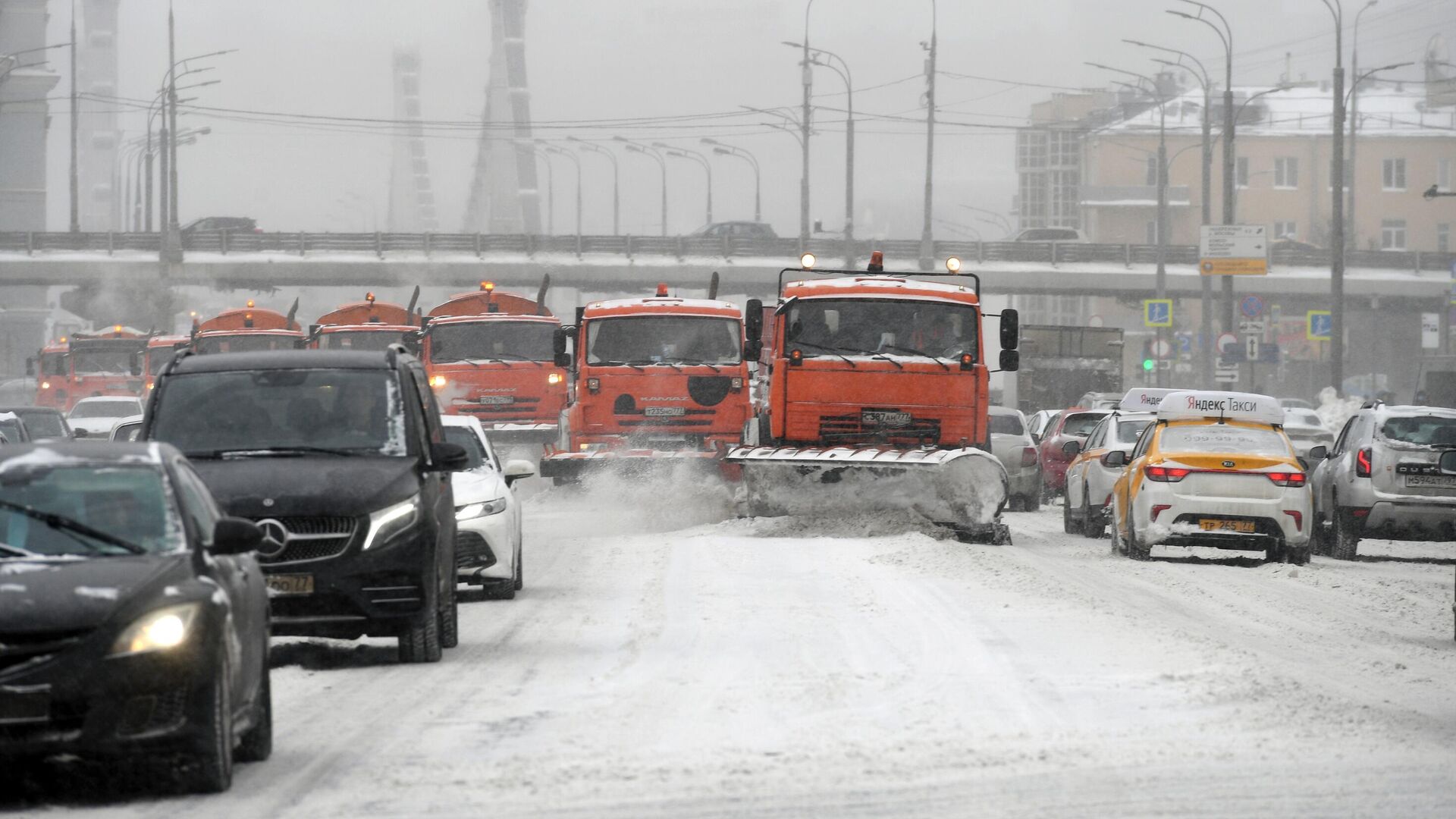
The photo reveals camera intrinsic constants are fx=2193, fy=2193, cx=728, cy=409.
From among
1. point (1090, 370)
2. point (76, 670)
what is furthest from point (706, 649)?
point (1090, 370)

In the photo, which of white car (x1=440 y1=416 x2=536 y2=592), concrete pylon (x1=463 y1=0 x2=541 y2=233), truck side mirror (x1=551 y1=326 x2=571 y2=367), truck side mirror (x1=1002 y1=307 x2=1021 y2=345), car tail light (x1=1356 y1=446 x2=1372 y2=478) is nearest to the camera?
white car (x1=440 y1=416 x2=536 y2=592)

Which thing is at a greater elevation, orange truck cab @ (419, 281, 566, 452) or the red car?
orange truck cab @ (419, 281, 566, 452)

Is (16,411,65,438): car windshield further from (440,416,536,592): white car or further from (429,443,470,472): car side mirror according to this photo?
(429,443,470,472): car side mirror

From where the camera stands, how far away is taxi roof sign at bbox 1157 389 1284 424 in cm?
2055

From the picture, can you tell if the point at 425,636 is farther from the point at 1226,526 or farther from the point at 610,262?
the point at 610,262

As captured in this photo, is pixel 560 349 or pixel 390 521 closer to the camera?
pixel 390 521

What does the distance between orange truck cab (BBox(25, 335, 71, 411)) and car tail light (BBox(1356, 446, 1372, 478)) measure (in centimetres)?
2887

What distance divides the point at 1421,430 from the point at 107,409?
25995 millimetres

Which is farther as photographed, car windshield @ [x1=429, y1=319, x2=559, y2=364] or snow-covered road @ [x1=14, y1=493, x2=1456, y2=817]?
car windshield @ [x1=429, y1=319, x2=559, y2=364]

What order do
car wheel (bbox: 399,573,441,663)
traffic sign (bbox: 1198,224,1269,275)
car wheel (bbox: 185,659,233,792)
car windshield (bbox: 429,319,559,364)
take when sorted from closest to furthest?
1. car wheel (bbox: 185,659,233,792)
2. car wheel (bbox: 399,573,441,663)
3. car windshield (bbox: 429,319,559,364)
4. traffic sign (bbox: 1198,224,1269,275)

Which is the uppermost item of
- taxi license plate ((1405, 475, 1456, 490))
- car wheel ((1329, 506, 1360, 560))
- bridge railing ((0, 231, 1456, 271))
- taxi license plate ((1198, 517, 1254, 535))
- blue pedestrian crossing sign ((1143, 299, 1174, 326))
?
bridge railing ((0, 231, 1456, 271))

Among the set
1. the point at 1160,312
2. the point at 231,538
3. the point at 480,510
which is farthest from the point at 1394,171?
the point at 231,538

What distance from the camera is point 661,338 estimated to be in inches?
1042

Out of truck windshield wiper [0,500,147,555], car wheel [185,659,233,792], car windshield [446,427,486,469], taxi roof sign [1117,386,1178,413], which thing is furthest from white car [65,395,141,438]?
car wheel [185,659,233,792]
